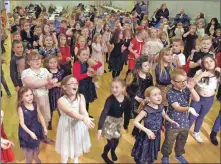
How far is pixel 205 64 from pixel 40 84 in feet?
6.08

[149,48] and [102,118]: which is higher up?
[149,48]

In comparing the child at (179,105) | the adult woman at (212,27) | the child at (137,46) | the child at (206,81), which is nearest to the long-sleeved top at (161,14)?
the adult woman at (212,27)

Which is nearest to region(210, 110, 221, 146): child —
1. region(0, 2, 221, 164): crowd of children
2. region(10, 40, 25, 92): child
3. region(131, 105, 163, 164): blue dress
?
region(0, 2, 221, 164): crowd of children

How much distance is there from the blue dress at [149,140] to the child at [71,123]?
539 mm

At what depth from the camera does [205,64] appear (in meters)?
3.15

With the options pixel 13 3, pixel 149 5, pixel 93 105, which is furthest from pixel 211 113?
pixel 13 3

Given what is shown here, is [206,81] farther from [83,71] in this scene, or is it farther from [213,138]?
[83,71]

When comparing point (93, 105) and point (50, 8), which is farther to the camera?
point (50, 8)

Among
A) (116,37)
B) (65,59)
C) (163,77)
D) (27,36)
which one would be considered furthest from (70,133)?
(27,36)

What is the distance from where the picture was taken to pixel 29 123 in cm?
264

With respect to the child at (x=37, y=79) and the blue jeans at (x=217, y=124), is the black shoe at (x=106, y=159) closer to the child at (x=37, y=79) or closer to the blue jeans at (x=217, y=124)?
the child at (x=37, y=79)

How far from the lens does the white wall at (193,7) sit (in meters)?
8.06

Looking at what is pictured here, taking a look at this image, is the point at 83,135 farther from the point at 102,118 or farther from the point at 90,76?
the point at 90,76

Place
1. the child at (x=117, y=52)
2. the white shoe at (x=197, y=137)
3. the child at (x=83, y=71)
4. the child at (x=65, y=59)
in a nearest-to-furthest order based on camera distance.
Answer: the child at (x=83, y=71) < the white shoe at (x=197, y=137) < the child at (x=65, y=59) < the child at (x=117, y=52)
